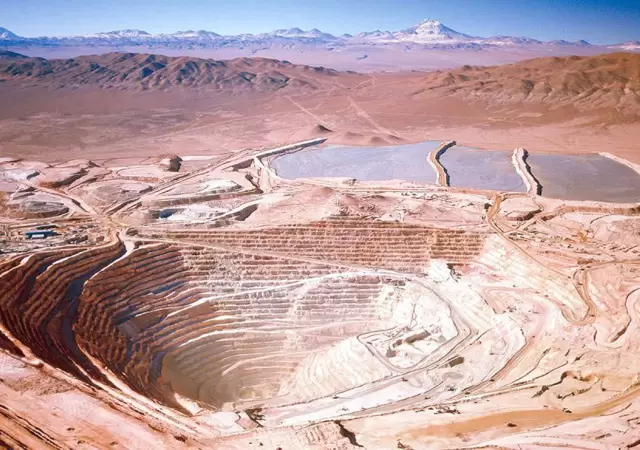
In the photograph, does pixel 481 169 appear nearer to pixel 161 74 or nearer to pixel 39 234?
pixel 39 234

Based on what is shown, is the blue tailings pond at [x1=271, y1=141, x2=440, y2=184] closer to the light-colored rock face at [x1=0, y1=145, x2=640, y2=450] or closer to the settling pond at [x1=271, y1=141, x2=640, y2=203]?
the settling pond at [x1=271, y1=141, x2=640, y2=203]

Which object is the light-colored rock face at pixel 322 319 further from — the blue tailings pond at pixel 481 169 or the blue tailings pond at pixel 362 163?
the blue tailings pond at pixel 362 163

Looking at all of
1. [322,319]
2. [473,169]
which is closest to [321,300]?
[322,319]

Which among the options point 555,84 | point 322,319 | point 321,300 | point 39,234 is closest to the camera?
point 322,319

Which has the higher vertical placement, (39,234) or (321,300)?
(39,234)

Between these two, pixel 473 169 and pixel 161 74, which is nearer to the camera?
pixel 473 169

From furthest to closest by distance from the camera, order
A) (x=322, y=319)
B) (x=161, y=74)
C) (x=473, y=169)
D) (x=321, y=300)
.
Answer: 1. (x=161, y=74)
2. (x=473, y=169)
3. (x=321, y=300)
4. (x=322, y=319)

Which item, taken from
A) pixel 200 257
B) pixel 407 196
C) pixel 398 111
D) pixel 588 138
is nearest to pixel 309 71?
pixel 398 111

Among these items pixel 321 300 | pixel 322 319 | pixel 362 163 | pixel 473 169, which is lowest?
pixel 322 319
